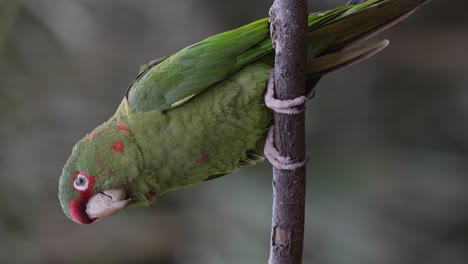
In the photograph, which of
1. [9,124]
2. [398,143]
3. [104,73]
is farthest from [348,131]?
[9,124]

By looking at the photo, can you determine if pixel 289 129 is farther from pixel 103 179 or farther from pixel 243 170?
pixel 243 170

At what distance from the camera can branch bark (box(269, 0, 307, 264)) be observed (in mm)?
1264

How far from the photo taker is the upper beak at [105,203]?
155 centimetres

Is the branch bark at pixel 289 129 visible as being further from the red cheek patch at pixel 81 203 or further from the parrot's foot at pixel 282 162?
the red cheek patch at pixel 81 203

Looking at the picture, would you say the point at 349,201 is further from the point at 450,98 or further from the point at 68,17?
the point at 68,17

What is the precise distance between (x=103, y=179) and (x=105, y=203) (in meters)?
0.07

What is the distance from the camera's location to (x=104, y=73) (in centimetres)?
360

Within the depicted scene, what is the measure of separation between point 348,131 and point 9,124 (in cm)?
214

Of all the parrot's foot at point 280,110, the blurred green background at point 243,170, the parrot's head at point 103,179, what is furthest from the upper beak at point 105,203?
the blurred green background at point 243,170

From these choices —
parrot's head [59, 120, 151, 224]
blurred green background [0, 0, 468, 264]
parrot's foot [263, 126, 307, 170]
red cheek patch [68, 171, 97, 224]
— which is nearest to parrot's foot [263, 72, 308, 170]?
parrot's foot [263, 126, 307, 170]

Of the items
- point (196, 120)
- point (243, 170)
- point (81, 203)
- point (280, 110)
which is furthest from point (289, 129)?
point (243, 170)

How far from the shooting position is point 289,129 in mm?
1375

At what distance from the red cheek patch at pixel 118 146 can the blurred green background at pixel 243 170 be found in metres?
1.56

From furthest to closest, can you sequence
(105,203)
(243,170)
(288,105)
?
(243,170) → (105,203) → (288,105)
